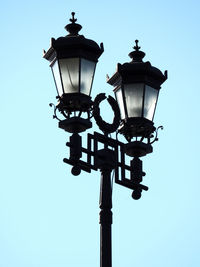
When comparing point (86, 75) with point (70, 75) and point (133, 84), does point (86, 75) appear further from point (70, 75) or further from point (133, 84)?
point (133, 84)

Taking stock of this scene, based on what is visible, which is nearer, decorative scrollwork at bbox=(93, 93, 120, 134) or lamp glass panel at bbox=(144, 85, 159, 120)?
decorative scrollwork at bbox=(93, 93, 120, 134)

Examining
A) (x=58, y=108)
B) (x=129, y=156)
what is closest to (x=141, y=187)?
(x=129, y=156)

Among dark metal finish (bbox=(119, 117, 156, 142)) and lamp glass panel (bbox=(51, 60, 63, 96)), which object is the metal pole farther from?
lamp glass panel (bbox=(51, 60, 63, 96))

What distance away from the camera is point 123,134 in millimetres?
15898

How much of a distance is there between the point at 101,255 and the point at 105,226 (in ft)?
1.25

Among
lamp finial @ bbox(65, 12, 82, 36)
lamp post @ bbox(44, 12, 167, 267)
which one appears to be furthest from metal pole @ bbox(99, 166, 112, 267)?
lamp finial @ bbox(65, 12, 82, 36)

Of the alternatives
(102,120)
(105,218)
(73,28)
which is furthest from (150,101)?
(105,218)

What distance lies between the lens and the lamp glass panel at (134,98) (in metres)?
15.8

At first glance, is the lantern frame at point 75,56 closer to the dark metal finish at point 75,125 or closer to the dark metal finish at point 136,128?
the dark metal finish at point 75,125

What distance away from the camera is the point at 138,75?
15.8 m

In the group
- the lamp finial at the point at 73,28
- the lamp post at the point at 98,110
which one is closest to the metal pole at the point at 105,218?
the lamp post at the point at 98,110

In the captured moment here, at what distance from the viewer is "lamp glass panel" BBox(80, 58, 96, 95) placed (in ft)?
50.1

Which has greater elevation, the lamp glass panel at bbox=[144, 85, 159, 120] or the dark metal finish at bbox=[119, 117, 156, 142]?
the lamp glass panel at bbox=[144, 85, 159, 120]

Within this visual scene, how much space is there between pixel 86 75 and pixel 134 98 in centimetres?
80
